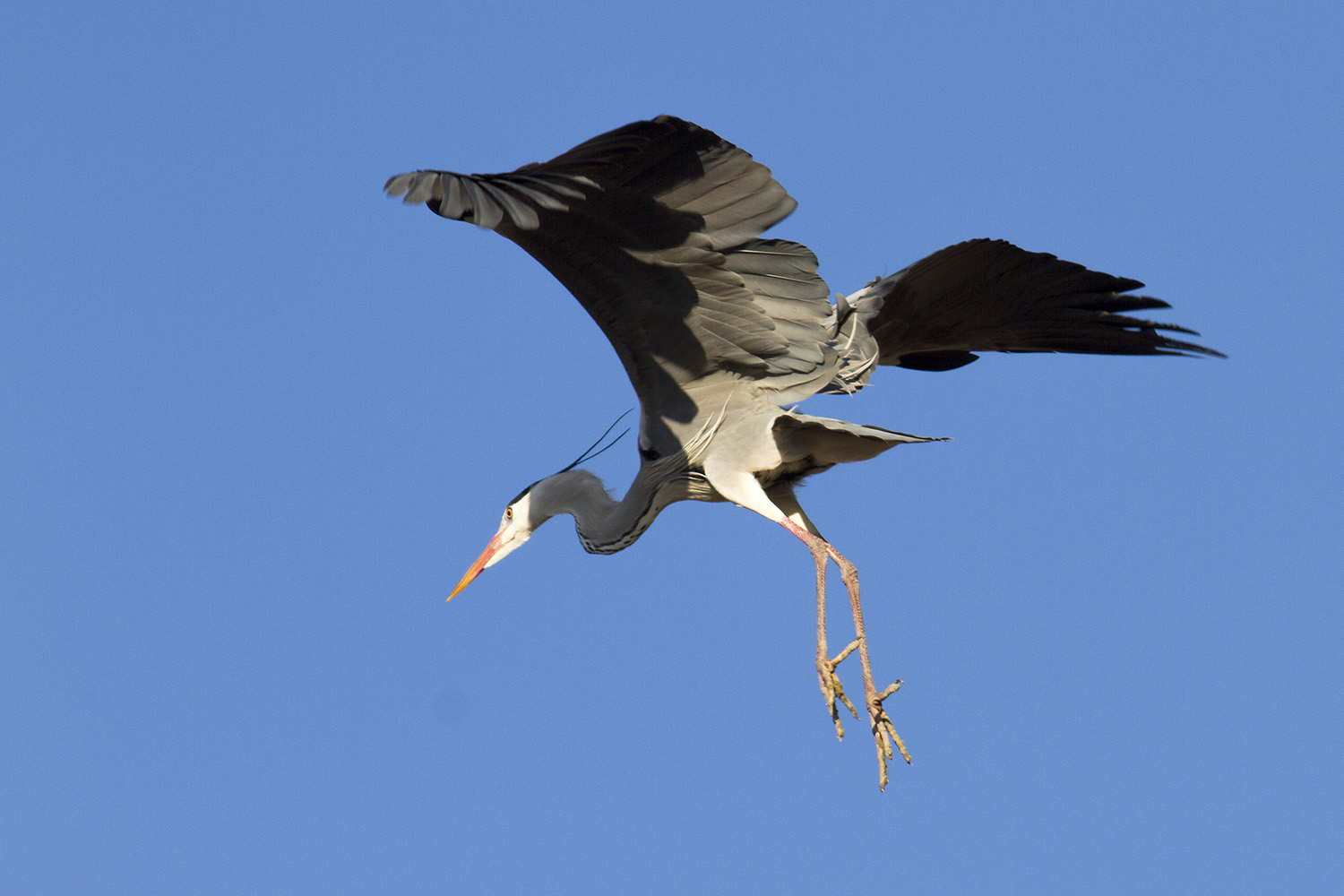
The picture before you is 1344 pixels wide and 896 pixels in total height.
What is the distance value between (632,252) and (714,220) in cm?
50

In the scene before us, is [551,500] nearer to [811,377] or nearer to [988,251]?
[811,377]

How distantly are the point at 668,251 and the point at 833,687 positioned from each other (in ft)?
7.98

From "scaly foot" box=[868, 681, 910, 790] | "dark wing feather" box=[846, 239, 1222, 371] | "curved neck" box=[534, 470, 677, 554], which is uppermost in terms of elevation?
"dark wing feather" box=[846, 239, 1222, 371]

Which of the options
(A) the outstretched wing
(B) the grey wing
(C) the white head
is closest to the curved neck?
(C) the white head

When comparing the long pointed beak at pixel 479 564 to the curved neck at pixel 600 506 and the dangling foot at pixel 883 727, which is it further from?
the dangling foot at pixel 883 727

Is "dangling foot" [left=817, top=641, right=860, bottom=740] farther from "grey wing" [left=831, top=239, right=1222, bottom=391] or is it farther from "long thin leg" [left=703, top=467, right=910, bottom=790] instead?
"grey wing" [left=831, top=239, right=1222, bottom=391]

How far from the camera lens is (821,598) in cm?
792

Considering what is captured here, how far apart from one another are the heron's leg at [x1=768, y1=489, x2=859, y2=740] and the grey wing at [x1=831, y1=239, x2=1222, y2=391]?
2.79ft

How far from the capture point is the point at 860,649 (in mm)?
7656

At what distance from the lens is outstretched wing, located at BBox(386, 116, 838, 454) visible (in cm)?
640

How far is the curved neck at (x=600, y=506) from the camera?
8742 mm

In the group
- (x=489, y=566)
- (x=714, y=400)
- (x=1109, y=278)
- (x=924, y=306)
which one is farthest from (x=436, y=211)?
(x=489, y=566)

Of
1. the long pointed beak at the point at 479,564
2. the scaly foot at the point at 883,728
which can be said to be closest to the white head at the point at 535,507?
the long pointed beak at the point at 479,564

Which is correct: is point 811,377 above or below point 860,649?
above
